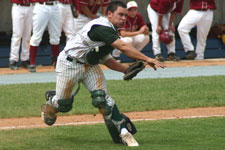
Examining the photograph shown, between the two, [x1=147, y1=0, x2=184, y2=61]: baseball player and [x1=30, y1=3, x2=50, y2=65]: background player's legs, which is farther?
[x1=147, y1=0, x2=184, y2=61]: baseball player

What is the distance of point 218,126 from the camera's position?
312 inches

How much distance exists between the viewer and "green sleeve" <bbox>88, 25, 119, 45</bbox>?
21.9 feet

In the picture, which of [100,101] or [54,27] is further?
[54,27]

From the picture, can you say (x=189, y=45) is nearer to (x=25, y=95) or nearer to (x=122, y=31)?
(x=122, y=31)

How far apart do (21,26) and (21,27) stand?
0.02m

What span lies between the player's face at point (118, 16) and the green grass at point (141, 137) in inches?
50.9

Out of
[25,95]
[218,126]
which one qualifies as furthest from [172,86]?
[218,126]

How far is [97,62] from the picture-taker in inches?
278

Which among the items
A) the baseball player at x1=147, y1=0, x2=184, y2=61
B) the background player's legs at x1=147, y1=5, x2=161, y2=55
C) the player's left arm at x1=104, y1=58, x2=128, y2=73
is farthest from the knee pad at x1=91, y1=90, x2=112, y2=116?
the background player's legs at x1=147, y1=5, x2=161, y2=55

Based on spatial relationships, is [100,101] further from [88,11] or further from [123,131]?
[88,11]

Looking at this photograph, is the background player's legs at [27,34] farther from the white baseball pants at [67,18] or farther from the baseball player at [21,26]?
the white baseball pants at [67,18]

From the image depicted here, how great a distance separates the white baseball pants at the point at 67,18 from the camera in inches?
542

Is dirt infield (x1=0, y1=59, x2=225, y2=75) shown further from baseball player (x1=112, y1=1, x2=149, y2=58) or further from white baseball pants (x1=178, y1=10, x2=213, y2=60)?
baseball player (x1=112, y1=1, x2=149, y2=58)

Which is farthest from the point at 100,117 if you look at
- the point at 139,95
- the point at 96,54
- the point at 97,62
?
the point at 96,54
